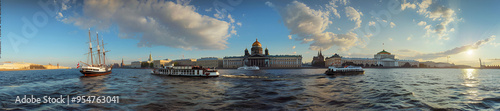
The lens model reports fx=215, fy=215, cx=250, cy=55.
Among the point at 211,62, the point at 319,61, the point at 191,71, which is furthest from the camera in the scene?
the point at 211,62

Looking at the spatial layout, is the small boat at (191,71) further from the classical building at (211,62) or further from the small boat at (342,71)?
the classical building at (211,62)

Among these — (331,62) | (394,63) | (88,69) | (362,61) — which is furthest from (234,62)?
(394,63)

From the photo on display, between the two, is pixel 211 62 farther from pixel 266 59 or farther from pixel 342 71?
pixel 342 71

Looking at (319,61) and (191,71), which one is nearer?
(191,71)

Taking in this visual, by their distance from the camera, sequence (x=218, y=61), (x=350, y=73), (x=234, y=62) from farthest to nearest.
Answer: (x=218, y=61)
(x=234, y=62)
(x=350, y=73)

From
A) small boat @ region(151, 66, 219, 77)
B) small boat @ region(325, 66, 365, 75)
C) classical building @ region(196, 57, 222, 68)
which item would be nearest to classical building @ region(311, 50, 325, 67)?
classical building @ region(196, 57, 222, 68)

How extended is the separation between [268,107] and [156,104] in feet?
26.0

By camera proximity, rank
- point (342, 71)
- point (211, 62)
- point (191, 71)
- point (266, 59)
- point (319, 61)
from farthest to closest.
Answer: point (211, 62), point (319, 61), point (266, 59), point (342, 71), point (191, 71)

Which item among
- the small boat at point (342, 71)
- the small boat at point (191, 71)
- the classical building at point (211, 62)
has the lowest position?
the small boat at point (342, 71)

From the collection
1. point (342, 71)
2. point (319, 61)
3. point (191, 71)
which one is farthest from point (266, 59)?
point (191, 71)

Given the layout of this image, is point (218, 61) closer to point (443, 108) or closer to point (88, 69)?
point (88, 69)

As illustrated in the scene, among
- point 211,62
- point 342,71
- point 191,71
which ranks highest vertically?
point 211,62

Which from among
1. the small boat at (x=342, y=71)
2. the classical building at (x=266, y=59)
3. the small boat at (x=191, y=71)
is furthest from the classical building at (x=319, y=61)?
the small boat at (x=191, y=71)

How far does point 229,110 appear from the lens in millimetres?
13094
